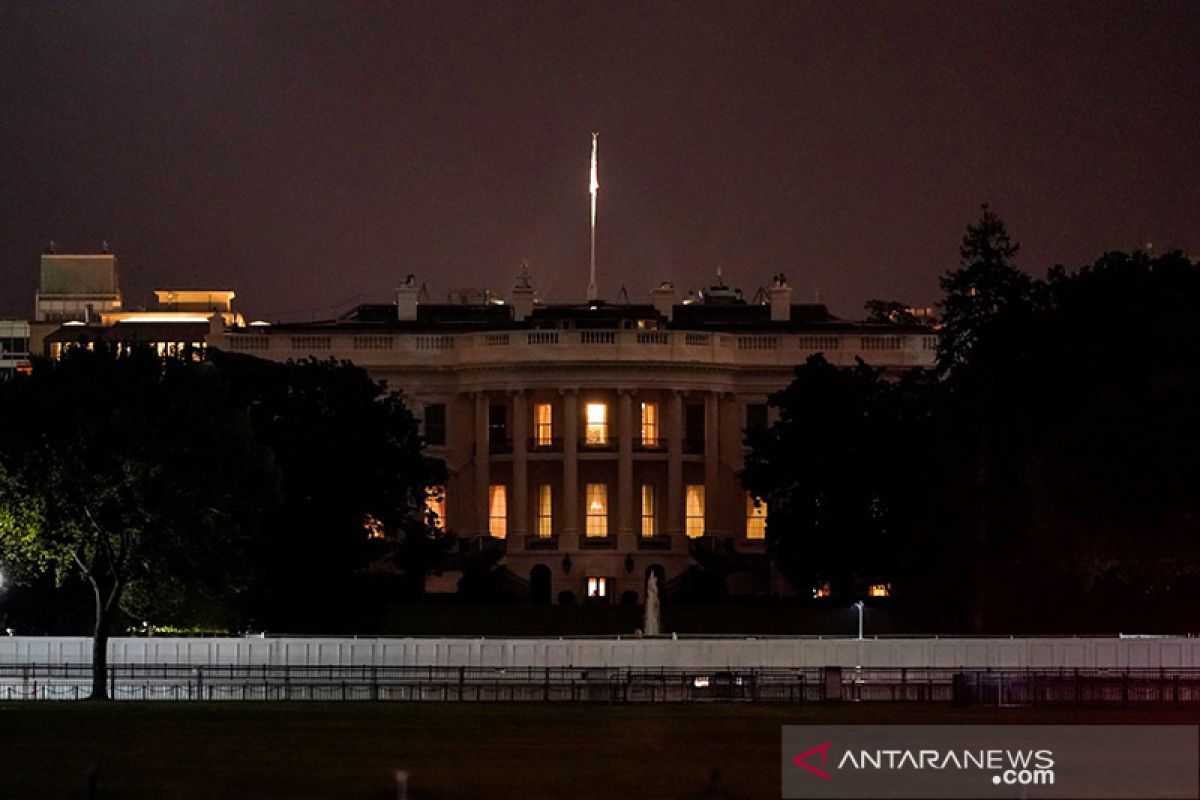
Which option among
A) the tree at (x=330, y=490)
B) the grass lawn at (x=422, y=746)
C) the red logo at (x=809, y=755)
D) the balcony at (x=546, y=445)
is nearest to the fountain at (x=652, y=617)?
the tree at (x=330, y=490)

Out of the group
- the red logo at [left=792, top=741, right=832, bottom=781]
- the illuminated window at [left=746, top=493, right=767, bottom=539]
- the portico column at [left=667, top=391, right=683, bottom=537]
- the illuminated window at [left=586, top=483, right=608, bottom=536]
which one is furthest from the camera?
the illuminated window at [left=746, top=493, right=767, bottom=539]

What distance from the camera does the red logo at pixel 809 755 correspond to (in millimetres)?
44497

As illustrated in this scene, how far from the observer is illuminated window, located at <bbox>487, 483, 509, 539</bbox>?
484ft

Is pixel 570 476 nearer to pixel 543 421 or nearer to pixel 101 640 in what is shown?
pixel 543 421

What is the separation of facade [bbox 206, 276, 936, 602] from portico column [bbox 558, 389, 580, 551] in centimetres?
7

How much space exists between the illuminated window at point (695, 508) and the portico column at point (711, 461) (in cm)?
54

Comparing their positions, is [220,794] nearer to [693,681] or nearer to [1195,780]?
[1195,780]

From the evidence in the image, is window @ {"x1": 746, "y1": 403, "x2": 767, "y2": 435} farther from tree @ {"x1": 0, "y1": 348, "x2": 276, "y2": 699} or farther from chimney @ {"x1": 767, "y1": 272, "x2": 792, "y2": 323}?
tree @ {"x1": 0, "y1": 348, "x2": 276, "y2": 699}

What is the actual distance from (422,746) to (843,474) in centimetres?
6069

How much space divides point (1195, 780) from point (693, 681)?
38020 millimetres

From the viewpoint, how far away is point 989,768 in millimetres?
46125

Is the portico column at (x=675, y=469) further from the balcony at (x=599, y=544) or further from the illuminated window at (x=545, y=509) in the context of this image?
the illuminated window at (x=545, y=509)

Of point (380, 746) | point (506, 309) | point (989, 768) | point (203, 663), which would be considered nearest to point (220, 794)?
point (380, 746)

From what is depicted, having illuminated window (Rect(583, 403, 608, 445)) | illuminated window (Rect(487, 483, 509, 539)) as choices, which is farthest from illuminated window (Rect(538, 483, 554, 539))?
illuminated window (Rect(583, 403, 608, 445))
